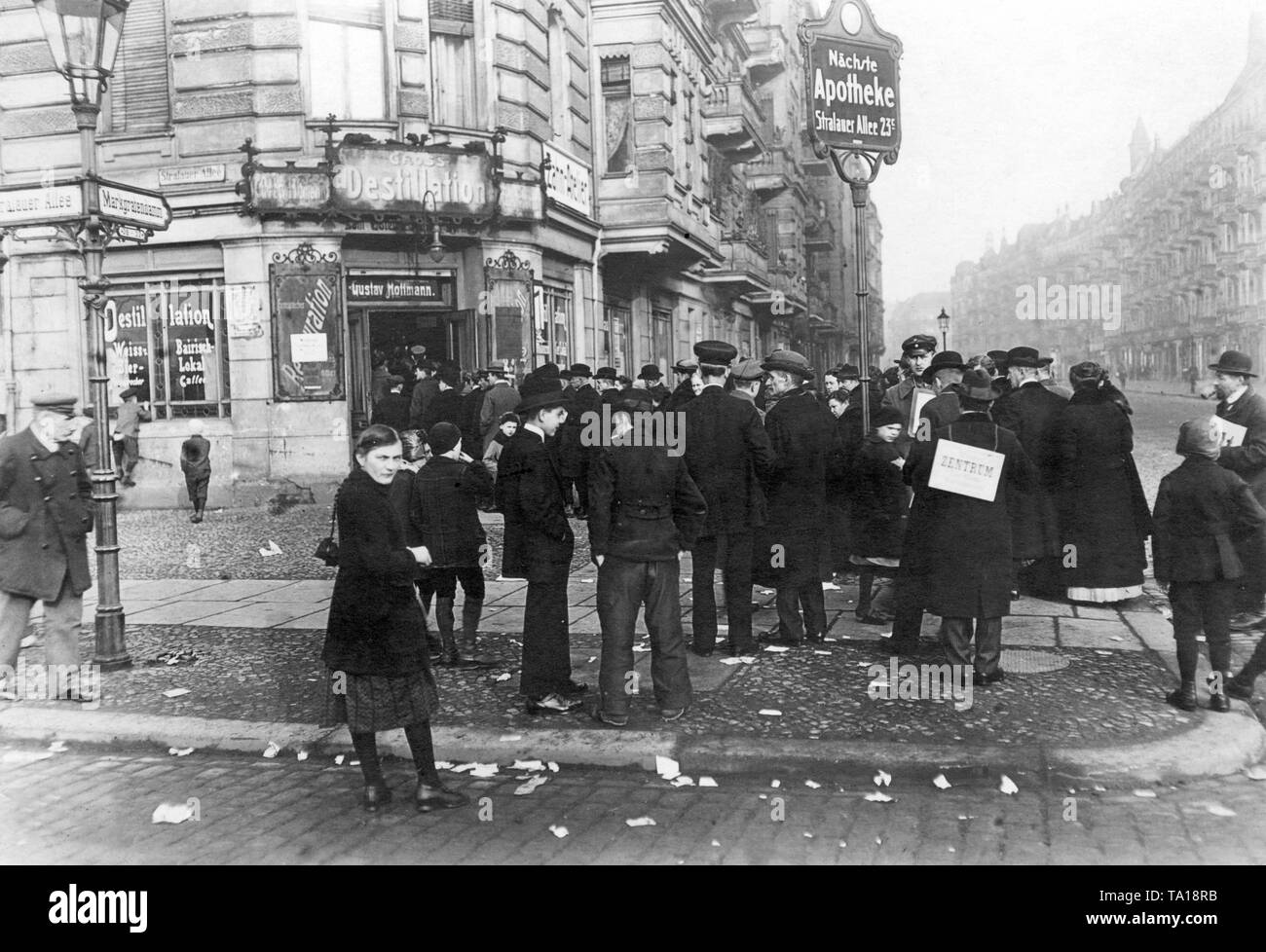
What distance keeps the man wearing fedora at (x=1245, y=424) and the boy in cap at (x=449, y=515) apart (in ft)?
16.7

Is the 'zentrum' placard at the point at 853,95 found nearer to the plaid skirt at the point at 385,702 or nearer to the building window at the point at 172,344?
the plaid skirt at the point at 385,702

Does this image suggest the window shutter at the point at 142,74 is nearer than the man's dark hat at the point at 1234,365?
No

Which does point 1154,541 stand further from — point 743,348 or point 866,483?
point 743,348

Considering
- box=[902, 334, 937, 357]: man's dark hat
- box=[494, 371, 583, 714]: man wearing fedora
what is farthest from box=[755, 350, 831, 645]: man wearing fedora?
box=[494, 371, 583, 714]: man wearing fedora

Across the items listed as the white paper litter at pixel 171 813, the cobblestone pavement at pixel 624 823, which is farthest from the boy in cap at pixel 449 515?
the white paper litter at pixel 171 813

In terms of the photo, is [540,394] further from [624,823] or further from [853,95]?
[853,95]

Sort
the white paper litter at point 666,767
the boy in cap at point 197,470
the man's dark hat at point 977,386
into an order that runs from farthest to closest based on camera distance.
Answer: the boy in cap at point 197,470 < the man's dark hat at point 977,386 < the white paper litter at point 666,767

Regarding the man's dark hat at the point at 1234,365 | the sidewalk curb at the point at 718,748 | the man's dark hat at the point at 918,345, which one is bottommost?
Answer: the sidewalk curb at the point at 718,748

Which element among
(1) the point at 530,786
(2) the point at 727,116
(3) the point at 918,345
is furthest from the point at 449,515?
(2) the point at 727,116

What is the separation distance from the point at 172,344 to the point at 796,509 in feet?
40.6

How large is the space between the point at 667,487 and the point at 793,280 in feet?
121

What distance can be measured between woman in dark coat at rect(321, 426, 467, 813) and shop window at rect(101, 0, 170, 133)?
44.8 feet

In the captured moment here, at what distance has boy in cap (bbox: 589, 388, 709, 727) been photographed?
19.4ft

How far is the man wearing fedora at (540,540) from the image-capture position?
6.07m
